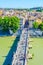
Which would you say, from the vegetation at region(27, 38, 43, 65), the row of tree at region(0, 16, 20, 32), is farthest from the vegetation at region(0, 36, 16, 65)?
the row of tree at region(0, 16, 20, 32)

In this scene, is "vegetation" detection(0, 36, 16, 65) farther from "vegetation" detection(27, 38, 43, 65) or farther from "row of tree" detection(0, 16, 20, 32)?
"row of tree" detection(0, 16, 20, 32)

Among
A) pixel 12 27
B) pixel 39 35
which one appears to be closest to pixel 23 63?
pixel 39 35

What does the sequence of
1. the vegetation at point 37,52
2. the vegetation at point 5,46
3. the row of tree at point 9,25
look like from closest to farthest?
1. the vegetation at point 37,52
2. the vegetation at point 5,46
3. the row of tree at point 9,25

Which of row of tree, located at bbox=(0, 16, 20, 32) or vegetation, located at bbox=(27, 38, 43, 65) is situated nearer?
vegetation, located at bbox=(27, 38, 43, 65)

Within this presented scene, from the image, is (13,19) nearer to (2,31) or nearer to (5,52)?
(2,31)

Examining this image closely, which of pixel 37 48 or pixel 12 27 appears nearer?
pixel 37 48

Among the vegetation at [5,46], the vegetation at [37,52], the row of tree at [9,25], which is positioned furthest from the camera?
the row of tree at [9,25]

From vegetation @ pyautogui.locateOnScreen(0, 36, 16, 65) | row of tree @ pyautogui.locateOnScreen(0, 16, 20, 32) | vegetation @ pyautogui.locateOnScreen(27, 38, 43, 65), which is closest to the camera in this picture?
vegetation @ pyautogui.locateOnScreen(27, 38, 43, 65)

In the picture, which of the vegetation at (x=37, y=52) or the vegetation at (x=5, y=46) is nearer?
the vegetation at (x=37, y=52)

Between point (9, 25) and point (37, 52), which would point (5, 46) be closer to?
point (37, 52)

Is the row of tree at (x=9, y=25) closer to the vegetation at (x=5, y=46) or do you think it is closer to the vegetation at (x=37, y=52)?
the vegetation at (x=5, y=46)

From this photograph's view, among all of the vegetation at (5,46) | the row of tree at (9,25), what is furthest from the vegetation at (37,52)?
the row of tree at (9,25)
